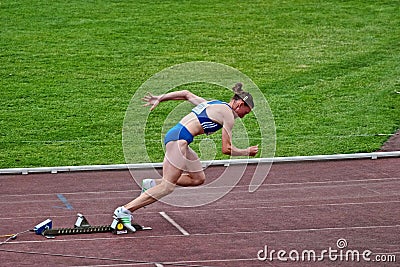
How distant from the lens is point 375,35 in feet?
89.0

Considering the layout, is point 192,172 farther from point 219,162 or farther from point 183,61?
point 183,61

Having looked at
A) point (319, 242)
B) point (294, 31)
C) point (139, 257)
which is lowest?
point (139, 257)

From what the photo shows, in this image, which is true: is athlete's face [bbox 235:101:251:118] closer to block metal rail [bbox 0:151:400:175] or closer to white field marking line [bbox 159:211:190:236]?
white field marking line [bbox 159:211:190:236]

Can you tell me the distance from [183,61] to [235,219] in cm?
1273

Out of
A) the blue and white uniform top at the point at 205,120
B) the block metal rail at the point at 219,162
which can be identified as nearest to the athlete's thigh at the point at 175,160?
the blue and white uniform top at the point at 205,120

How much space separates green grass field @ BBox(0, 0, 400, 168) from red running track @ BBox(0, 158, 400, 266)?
2213mm

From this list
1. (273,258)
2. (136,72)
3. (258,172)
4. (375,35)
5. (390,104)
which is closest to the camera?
(273,258)

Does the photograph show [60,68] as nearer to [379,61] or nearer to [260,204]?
[379,61]

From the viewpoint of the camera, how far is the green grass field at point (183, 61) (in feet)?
61.5

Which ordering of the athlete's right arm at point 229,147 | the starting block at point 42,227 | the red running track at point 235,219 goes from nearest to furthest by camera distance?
the red running track at point 235,219
the athlete's right arm at point 229,147
the starting block at point 42,227

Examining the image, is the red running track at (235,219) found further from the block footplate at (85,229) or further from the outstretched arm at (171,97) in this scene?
the outstretched arm at (171,97)

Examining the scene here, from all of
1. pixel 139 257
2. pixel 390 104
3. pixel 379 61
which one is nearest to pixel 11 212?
pixel 139 257

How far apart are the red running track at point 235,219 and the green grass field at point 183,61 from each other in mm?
2213

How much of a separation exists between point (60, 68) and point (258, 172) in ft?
32.0
